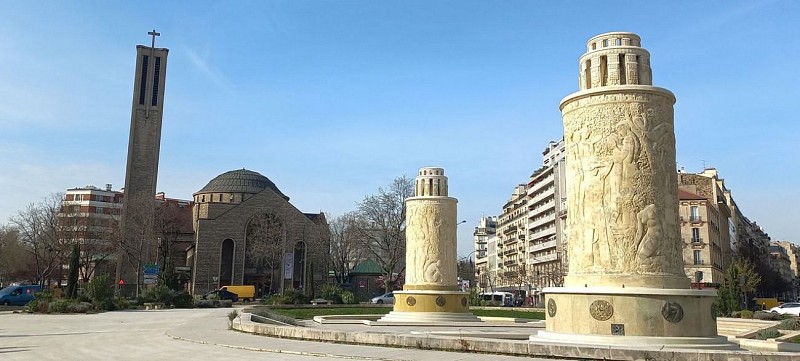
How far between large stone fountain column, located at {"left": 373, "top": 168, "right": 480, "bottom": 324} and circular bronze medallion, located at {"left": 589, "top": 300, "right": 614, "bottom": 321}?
1344cm

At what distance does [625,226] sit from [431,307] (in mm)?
14364

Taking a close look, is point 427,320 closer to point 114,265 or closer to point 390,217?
point 390,217

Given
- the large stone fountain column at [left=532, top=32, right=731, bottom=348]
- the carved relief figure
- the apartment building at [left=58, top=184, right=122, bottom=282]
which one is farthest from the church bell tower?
the carved relief figure

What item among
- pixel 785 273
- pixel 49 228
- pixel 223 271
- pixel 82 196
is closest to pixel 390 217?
pixel 223 271

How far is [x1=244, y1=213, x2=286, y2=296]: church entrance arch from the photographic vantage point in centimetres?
6081

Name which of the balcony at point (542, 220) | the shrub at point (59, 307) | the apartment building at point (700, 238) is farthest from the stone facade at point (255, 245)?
the apartment building at point (700, 238)

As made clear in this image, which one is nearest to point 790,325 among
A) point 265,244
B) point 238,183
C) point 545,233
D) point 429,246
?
point 429,246

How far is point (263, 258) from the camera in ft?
202

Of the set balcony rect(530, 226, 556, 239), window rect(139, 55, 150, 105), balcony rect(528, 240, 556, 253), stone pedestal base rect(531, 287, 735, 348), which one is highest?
window rect(139, 55, 150, 105)

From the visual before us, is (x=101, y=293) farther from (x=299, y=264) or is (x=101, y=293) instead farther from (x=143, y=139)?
(x=143, y=139)

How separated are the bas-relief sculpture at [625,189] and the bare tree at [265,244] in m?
48.2

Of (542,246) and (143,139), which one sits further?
(542,246)

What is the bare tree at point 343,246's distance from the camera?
61147 millimetres

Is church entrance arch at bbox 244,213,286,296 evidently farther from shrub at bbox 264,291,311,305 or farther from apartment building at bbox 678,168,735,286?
apartment building at bbox 678,168,735,286
